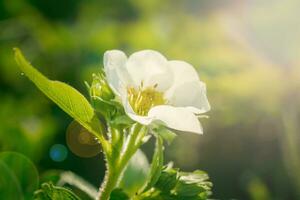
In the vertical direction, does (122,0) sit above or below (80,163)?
above

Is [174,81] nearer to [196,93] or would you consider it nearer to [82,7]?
[196,93]

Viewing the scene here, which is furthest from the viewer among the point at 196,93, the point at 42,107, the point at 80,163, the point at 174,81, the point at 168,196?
the point at 42,107

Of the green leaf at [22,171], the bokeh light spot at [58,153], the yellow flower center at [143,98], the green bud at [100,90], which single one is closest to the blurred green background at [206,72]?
the bokeh light spot at [58,153]

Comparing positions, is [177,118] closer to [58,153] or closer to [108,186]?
[108,186]

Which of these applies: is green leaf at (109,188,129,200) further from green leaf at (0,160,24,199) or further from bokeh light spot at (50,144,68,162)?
bokeh light spot at (50,144,68,162)

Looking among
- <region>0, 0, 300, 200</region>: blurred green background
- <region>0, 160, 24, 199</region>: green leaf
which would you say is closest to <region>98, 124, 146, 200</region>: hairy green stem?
<region>0, 160, 24, 199</region>: green leaf

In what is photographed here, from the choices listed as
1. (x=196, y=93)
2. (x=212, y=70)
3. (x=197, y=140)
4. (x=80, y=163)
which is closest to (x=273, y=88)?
(x=212, y=70)

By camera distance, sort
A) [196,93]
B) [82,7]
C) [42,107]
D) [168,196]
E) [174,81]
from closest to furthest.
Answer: [168,196] < [196,93] < [174,81] < [42,107] < [82,7]
